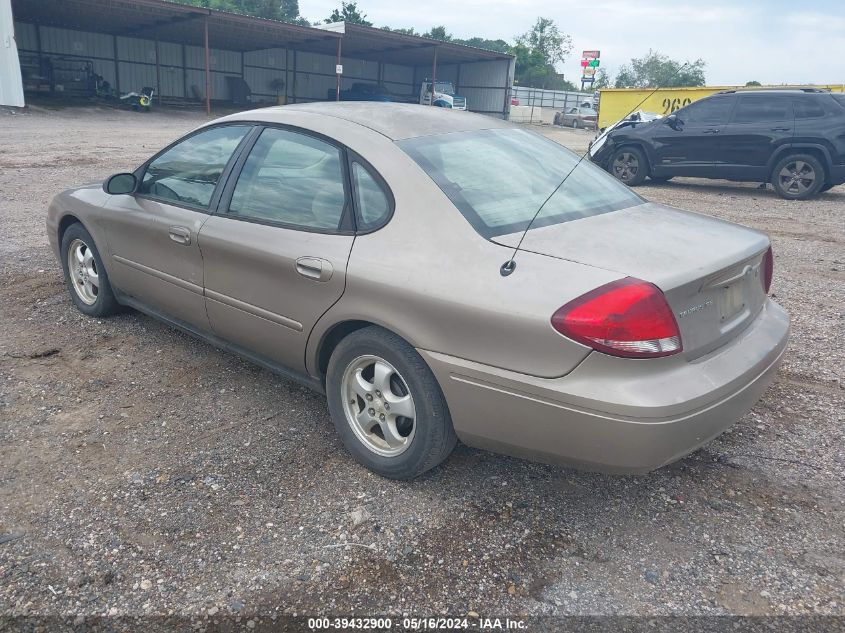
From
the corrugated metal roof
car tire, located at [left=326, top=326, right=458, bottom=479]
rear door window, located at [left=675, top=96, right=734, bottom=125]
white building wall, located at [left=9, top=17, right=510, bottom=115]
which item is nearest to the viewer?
car tire, located at [left=326, top=326, right=458, bottom=479]

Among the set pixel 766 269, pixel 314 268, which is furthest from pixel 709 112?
pixel 314 268

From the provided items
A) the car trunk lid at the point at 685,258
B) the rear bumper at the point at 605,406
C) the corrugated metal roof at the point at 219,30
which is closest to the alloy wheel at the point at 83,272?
the rear bumper at the point at 605,406

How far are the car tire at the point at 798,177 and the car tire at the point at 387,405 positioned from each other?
10.7 m

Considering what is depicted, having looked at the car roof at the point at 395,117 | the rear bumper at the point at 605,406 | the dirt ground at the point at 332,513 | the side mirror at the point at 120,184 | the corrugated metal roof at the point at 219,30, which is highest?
the corrugated metal roof at the point at 219,30

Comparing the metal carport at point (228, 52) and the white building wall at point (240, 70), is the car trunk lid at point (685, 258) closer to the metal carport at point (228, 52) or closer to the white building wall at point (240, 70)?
the metal carport at point (228, 52)

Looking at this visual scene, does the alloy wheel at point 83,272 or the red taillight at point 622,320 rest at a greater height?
the red taillight at point 622,320

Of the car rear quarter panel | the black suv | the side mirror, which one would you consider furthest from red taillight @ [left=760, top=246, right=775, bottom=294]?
the black suv

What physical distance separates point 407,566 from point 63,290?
4176 millimetres

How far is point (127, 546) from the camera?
2.52 m

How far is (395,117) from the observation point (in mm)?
3346

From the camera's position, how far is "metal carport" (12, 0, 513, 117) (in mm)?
28766

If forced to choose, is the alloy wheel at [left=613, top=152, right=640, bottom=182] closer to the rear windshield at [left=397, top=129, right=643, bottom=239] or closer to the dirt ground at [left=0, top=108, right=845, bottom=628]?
the dirt ground at [left=0, top=108, right=845, bottom=628]

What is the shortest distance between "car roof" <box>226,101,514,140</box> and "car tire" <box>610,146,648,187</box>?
9.53m

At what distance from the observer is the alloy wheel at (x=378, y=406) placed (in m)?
2.83
